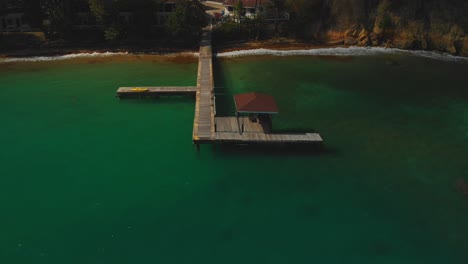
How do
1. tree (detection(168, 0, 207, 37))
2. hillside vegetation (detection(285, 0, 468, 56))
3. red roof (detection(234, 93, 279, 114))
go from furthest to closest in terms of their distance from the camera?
hillside vegetation (detection(285, 0, 468, 56)) → tree (detection(168, 0, 207, 37)) → red roof (detection(234, 93, 279, 114))

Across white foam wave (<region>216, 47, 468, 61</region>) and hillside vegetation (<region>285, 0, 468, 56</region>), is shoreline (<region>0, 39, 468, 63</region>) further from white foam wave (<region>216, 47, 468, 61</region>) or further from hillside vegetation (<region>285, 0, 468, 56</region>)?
hillside vegetation (<region>285, 0, 468, 56</region>)

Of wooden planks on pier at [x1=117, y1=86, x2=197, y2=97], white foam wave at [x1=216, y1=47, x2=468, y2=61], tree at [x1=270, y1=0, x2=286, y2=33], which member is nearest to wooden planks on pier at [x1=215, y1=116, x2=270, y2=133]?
wooden planks on pier at [x1=117, y1=86, x2=197, y2=97]

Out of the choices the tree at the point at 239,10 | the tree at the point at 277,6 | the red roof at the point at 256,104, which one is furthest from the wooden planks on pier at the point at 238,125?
the tree at the point at 277,6

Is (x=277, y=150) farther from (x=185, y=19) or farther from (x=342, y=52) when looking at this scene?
(x=342, y=52)

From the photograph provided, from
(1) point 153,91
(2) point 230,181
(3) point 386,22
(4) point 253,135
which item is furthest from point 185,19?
(2) point 230,181

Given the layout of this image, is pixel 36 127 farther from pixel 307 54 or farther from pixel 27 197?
pixel 307 54

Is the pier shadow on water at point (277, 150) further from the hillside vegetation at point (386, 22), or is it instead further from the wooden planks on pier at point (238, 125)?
the hillside vegetation at point (386, 22)
